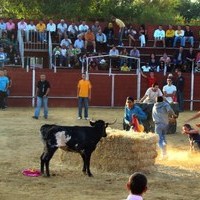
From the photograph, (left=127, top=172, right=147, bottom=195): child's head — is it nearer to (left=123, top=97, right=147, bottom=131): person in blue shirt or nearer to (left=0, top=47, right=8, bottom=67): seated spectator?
(left=123, top=97, right=147, bottom=131): person in blue shirt

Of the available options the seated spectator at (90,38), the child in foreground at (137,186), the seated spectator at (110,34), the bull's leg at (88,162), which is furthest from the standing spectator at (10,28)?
the child in foreground at (137,186)

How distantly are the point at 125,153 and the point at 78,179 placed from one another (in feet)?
3.92

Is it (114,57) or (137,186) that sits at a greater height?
(114,57)

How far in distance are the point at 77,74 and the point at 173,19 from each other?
1098 inches

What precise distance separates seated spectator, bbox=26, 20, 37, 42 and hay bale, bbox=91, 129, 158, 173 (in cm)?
1748

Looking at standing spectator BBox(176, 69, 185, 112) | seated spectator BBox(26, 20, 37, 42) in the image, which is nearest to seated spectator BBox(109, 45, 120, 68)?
standing spectator BBox(176, 69, 185, 112)

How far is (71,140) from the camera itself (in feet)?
35.7

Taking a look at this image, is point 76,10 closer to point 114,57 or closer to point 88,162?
point 114,57

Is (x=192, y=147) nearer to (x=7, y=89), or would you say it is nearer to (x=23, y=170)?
(x=23, y=170)

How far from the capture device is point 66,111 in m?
23.9

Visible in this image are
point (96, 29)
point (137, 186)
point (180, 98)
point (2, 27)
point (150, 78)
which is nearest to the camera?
point (137, 186)

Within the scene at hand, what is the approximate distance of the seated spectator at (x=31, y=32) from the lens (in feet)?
93.5

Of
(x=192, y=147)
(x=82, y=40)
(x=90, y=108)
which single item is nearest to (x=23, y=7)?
(x=82, y=40)

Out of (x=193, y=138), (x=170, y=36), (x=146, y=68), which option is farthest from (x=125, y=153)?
(x=170, y=36)
